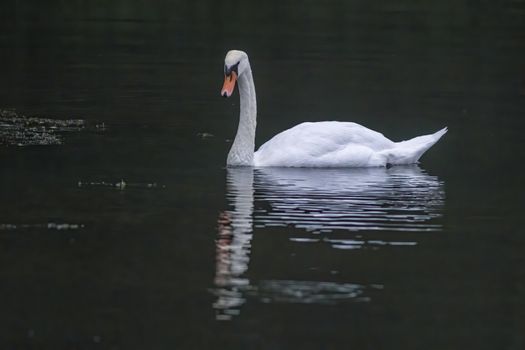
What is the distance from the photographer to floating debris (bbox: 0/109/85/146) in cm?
1827

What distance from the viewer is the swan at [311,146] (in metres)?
17.1

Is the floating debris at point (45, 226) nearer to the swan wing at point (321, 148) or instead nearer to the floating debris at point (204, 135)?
the swan wing at point (321, 148)

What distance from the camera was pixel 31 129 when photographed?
63.0 ft

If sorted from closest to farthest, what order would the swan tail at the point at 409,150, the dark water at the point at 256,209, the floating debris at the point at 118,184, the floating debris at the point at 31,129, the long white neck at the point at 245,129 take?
the dark water at the point at 256,209 < the floating debris at the point at 118,184 < the long white neck at the point at 245,129 < the swan tail at the point at 409,150 < the floating debris at the point at 31,129

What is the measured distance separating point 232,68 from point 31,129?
126 inches

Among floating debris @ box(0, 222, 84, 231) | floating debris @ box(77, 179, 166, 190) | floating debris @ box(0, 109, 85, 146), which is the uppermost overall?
floating debris @ box(0, 109, 85, 146)

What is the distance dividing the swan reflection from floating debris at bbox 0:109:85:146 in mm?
2713

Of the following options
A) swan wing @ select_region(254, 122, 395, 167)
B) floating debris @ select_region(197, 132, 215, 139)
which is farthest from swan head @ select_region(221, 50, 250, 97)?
floating debris @ select_region(197, 132, 215, 139)

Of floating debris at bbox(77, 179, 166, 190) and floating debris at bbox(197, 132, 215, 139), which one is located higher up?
floating debris at bbox(197, 132, 215, 139)

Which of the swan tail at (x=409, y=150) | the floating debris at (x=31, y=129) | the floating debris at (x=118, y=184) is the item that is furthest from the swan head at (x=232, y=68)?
the floating debris at (x=31, y=129)

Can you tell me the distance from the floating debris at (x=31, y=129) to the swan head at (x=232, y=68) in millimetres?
2311

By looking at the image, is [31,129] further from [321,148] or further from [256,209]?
[256,209]

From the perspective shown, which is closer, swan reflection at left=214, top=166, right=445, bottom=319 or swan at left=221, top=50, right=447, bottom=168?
swan reflection at left=214, top=166, right=445, bottom=319

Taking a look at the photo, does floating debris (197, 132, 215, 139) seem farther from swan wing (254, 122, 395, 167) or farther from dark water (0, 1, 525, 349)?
swan wing (254, 122, 395, 167)
